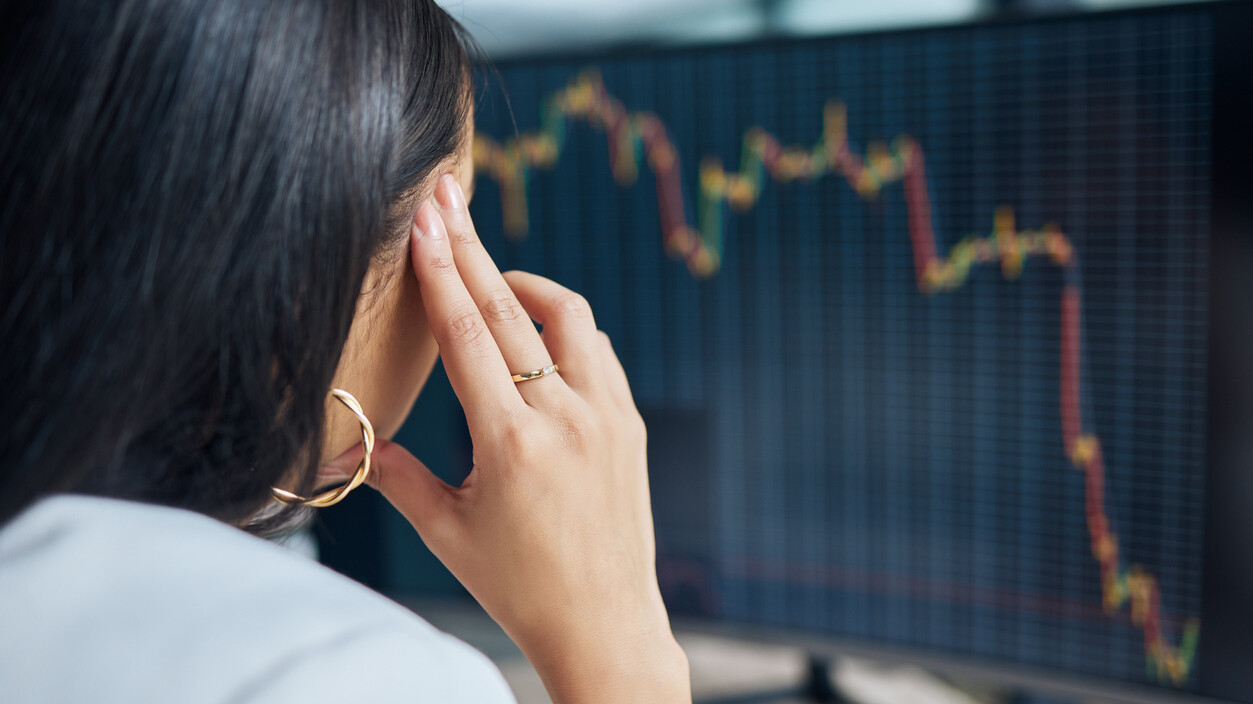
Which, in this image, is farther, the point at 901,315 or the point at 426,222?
the point at 901,315

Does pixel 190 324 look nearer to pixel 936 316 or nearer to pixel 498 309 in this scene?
pixel 498 309

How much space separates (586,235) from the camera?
0.68 meters

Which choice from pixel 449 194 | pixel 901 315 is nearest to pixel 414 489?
pixel 449 194

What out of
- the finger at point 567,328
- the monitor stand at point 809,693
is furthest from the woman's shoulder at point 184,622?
the monitor stand at point 809,693

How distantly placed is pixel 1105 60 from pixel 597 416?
39 cm

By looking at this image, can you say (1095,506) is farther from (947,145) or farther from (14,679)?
(14,679)

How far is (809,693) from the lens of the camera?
32.8 inches

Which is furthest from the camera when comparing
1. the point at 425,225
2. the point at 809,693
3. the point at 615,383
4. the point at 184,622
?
the point at 809,693

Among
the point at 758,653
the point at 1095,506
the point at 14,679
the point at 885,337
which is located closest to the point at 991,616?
the point at 1095,506

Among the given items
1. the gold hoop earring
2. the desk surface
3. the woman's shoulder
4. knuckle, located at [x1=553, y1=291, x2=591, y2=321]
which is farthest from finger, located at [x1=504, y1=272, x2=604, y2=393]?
the desk surface

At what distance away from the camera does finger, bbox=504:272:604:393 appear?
46 cm

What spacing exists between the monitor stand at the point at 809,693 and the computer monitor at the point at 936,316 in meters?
0.18

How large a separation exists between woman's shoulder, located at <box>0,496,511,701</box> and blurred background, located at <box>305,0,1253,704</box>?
0.36m

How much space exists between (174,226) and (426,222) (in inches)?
5.8
